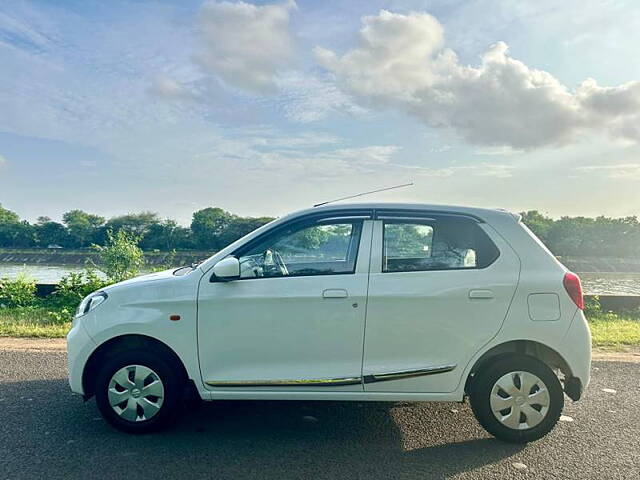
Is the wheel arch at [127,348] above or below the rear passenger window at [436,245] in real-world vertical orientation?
below

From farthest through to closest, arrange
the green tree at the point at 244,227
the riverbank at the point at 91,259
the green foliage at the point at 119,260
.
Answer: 1. the riverbank at the point at 91,259
2. the green foliage at the point at 119,260
3. the green tree at the point at 244,227

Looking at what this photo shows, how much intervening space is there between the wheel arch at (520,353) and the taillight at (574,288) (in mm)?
413

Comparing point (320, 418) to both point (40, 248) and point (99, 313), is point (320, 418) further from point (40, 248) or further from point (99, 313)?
point (40, 248)

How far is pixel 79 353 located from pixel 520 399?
3.46 m

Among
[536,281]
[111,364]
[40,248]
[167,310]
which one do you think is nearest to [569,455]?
[536,281]

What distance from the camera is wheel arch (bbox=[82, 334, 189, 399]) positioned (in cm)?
369

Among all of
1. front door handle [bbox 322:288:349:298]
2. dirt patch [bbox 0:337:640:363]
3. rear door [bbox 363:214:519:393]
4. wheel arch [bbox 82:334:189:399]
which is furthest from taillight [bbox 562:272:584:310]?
dirt patch [bbox 0:337:640:363]

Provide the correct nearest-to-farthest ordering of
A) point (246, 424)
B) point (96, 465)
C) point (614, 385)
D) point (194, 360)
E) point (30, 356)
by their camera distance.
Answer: point (96, 465) → point (194, 360) → point (246, 424) → point (614, 385) → point (30, 356)

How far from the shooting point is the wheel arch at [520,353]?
358 centimetres

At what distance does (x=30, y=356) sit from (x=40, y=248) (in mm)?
11003

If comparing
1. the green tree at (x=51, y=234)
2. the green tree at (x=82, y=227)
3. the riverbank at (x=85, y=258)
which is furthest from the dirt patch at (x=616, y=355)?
the green tree at (x=51, y=234)

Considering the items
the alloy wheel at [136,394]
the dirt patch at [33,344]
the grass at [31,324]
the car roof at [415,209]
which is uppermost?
the car roof at [415,209]

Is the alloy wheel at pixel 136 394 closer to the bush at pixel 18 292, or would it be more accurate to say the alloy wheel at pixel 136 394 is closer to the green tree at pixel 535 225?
the green tree at pixel 535 225

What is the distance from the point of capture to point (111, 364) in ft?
12.0
